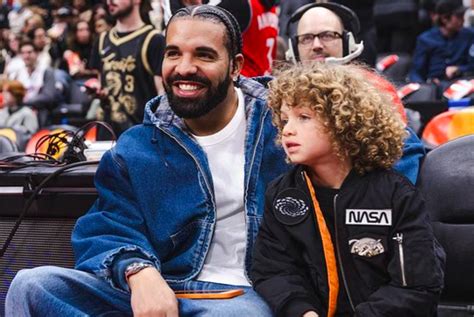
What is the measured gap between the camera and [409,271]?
2629 millimetres

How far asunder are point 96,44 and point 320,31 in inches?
109

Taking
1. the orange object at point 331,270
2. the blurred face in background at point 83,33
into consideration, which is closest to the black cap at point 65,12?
the blurred face in background at point 83,33

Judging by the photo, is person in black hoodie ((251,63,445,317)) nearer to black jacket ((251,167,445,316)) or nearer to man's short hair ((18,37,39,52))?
black jacket ((251,167,445,316))

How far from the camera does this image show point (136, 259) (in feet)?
9.58

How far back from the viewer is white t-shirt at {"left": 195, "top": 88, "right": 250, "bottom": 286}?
10.1 ft

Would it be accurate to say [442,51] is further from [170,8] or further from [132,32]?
[170,8]

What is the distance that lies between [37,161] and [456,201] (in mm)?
1587

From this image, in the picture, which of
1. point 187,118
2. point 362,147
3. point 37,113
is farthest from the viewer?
point 37,113

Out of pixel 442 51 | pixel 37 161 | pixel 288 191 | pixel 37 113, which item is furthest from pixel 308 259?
pixel 37 113

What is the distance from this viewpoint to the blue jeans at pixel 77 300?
2.84 meters

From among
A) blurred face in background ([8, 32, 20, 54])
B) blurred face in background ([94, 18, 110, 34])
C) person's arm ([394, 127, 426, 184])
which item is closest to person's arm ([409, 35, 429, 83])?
blurred face in background ([94, 18, 110, 34])

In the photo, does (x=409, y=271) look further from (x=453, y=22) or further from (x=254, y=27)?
(x=453, y=22)

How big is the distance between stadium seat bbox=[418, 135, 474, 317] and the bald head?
3.49 feet

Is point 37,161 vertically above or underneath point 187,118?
underneath
